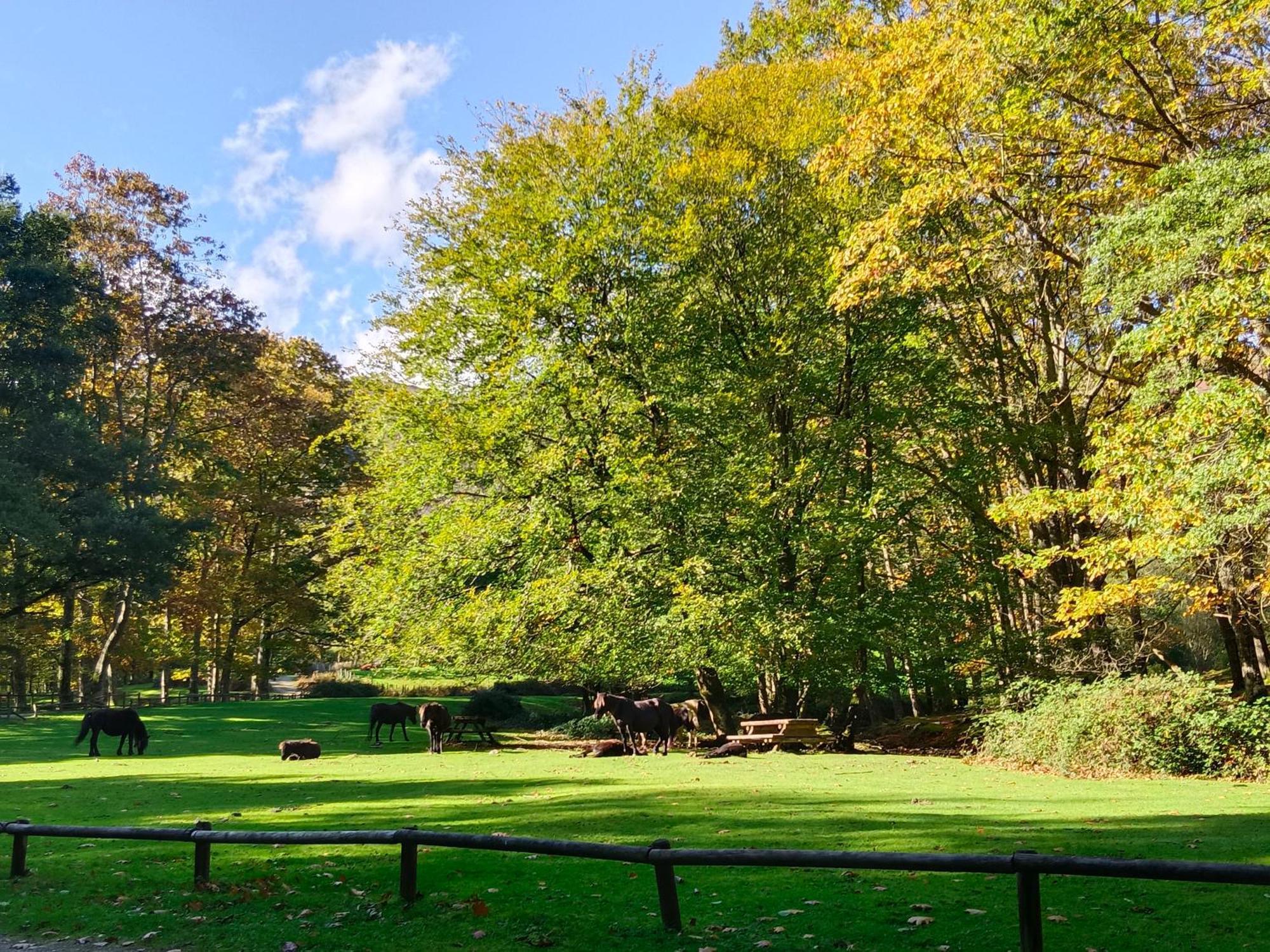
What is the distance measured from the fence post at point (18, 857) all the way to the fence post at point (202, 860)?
213cm

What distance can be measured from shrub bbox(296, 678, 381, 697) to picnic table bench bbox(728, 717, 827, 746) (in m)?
36.5

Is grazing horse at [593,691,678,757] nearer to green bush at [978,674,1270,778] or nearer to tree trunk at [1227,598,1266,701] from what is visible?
green bush at [978,674,1270,778]

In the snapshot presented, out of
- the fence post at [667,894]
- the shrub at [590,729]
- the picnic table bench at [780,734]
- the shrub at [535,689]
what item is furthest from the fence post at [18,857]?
the shrub at [535,689]

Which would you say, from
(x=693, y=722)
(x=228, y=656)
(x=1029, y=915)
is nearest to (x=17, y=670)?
(x=228, y=656)

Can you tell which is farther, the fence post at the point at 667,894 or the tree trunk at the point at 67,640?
the tree trunk at the point at 67,640

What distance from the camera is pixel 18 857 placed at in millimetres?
9414

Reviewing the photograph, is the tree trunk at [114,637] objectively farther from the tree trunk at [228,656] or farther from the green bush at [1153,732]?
the green bush at [1153,732]

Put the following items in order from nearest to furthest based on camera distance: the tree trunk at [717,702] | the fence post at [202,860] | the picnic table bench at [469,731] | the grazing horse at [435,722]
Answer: the fence post at [202,860]
the grazing horse at [435,722]
the tree trunk at [717,702]
the picnic table bench at [469,731]

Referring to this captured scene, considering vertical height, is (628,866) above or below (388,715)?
above

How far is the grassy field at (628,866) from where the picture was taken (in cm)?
694

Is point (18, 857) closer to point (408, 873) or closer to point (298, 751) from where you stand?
point (408, 873)

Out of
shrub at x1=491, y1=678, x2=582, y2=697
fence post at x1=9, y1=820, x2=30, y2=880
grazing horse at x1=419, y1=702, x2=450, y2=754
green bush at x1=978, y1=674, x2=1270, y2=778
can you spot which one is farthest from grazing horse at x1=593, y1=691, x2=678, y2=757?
shrub at x1=491, y1=678, x2=582, y2=697

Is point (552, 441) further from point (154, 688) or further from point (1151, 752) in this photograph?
point (154, 688)

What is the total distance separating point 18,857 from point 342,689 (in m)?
47.3
